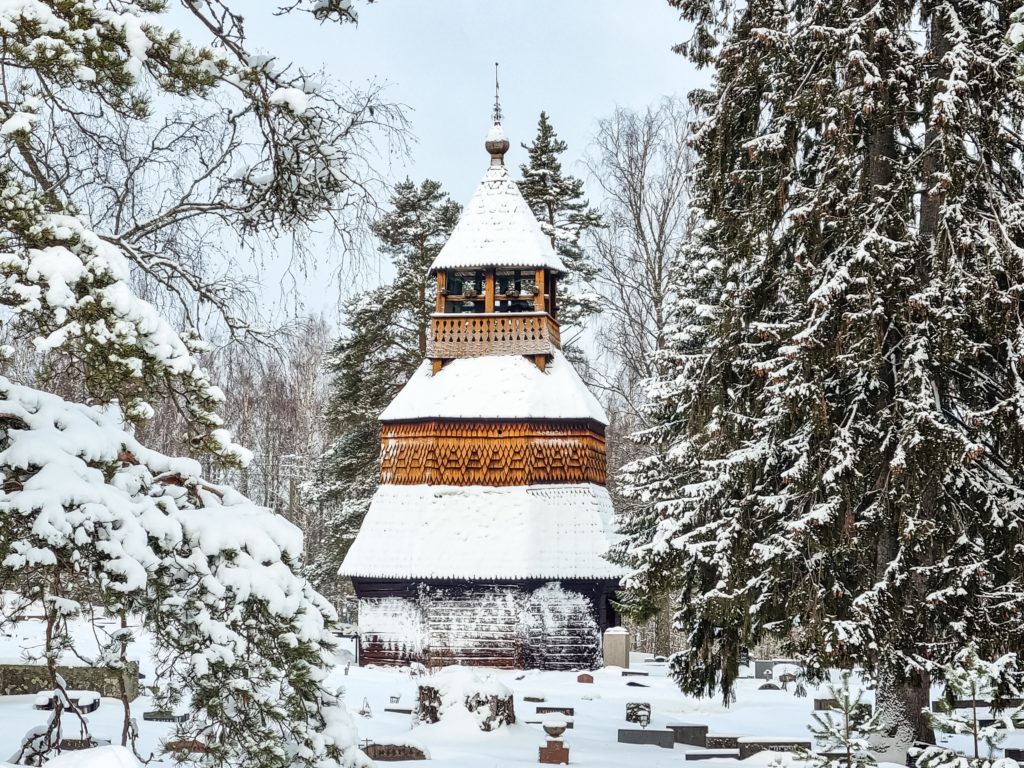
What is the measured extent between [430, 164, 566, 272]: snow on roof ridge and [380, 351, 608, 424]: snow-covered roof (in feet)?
8.13

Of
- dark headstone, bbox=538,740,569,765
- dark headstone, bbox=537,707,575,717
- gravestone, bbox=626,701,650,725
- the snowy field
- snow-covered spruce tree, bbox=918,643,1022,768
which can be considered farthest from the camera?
dark headstone, bbox=537,707,575,717

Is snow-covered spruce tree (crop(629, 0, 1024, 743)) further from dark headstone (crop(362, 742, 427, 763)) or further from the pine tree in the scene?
the pine tree

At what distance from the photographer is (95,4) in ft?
21.5

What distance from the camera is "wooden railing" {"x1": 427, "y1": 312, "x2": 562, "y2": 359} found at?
29625 millimetres

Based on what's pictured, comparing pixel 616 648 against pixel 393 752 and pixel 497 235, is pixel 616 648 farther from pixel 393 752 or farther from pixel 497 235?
pixel 393 752

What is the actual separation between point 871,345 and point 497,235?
20.1 metres

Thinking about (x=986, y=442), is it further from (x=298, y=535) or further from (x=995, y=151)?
(x=298, y=535)

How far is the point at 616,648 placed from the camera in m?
27.0

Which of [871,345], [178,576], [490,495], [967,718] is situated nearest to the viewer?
[178,576]

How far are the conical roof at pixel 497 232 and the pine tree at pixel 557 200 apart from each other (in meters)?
4.76

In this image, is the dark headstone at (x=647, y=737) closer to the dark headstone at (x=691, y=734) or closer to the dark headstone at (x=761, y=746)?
the dark headstone at (x=691, y=734)

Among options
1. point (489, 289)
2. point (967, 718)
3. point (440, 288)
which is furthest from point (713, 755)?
point (440, 288)

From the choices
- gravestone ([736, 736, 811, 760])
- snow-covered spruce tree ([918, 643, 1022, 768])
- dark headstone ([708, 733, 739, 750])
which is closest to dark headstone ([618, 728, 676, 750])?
dark headstone ([708, 733, 739, 750])

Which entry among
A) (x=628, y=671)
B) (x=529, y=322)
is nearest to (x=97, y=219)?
(x=628, y=671)
